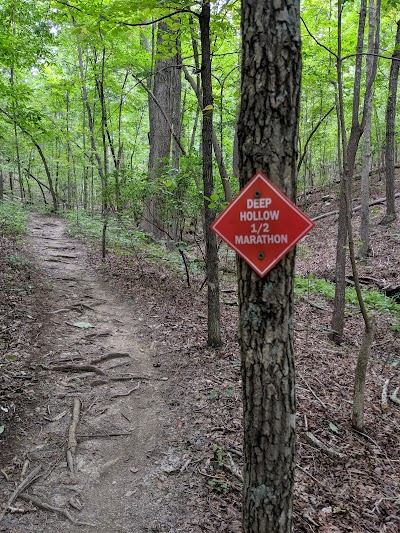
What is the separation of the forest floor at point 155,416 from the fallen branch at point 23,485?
32mm

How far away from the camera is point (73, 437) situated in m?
4.10

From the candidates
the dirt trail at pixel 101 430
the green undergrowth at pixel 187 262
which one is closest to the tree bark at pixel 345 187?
the green undergrowth at pixel 187 262

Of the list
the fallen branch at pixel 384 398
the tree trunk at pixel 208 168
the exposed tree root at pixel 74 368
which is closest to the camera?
the tree trunk at pixel 208 168

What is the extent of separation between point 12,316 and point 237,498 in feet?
15.6

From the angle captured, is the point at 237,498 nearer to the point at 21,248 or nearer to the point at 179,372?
the point at 179,372

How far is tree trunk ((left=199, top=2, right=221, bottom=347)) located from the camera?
16.6ft

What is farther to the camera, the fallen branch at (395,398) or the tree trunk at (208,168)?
the fallen branch at (395,398)

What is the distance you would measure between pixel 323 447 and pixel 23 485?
3173mm

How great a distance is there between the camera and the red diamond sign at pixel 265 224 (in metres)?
2.15

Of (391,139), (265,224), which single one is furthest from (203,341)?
(391,139)

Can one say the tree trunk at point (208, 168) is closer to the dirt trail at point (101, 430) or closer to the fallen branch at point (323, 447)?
the dirt trail at point (101, 430)

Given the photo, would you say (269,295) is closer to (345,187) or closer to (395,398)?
(345,187)

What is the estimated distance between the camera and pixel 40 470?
3.64 metres

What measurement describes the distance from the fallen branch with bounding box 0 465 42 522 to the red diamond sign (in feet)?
9.97
